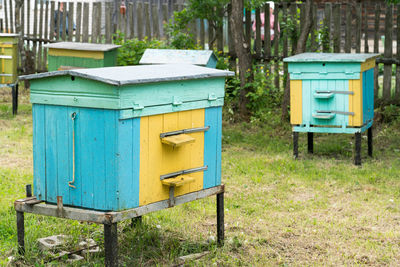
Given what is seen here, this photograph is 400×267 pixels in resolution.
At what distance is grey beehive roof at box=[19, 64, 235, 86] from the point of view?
4109mm

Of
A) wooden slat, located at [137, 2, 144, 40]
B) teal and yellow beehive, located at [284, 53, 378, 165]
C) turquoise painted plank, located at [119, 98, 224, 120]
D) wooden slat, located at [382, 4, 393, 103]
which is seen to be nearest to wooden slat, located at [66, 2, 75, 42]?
wooden slat, located at [137, 2, 144, 40]

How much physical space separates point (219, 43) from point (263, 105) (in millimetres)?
1977

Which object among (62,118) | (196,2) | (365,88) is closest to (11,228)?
(62,118)

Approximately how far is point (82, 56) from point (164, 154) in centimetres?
602

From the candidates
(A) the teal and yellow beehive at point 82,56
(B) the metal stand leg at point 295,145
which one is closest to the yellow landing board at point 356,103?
(B) the metal stand leg at point 295,145

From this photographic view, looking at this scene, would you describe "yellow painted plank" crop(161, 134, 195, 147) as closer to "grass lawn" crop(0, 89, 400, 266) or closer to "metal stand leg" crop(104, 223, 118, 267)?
"metal stand leg" crop(104, 223, 118, 267)

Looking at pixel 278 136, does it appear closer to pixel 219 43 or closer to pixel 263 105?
pixel 263 105

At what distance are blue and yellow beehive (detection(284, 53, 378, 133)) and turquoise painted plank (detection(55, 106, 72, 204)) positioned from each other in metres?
4.40

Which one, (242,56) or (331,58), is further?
(242,56)

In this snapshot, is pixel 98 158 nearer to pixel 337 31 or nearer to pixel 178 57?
pixel 178 57

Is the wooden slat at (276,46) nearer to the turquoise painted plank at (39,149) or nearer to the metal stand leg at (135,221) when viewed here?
the metal stand leg at (135,221)

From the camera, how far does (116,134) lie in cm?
413

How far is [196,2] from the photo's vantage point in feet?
38.1

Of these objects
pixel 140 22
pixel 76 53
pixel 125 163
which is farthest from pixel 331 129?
pixel 140 22
